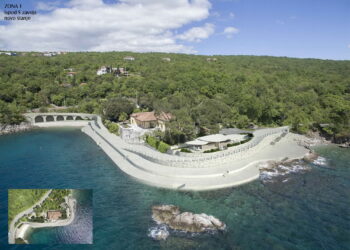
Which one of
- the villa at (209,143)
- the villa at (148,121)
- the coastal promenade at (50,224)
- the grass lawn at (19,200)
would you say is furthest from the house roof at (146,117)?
the grass lawn at (19,200)

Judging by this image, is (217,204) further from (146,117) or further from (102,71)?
(102,71)

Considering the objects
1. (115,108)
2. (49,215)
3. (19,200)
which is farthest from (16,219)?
(115,108)

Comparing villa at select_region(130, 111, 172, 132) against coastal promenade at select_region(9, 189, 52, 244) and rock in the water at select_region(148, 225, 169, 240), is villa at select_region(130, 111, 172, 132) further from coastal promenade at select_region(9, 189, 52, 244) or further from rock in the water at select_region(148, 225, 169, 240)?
coastal promenade at select_region(9, 189, 52, 244)

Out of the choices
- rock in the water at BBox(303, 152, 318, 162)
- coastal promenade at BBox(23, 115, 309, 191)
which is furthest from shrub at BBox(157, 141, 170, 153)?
rock in the water at BBox(303, 152, 318, 162)

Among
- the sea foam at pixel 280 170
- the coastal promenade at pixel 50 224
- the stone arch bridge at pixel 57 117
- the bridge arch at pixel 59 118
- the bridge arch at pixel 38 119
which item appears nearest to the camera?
the coastal promenade at pixel 50 224

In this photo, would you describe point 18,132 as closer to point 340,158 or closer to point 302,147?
point 302,147

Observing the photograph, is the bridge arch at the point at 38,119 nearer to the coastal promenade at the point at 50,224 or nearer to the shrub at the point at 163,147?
the shrub at the point at 163,147
